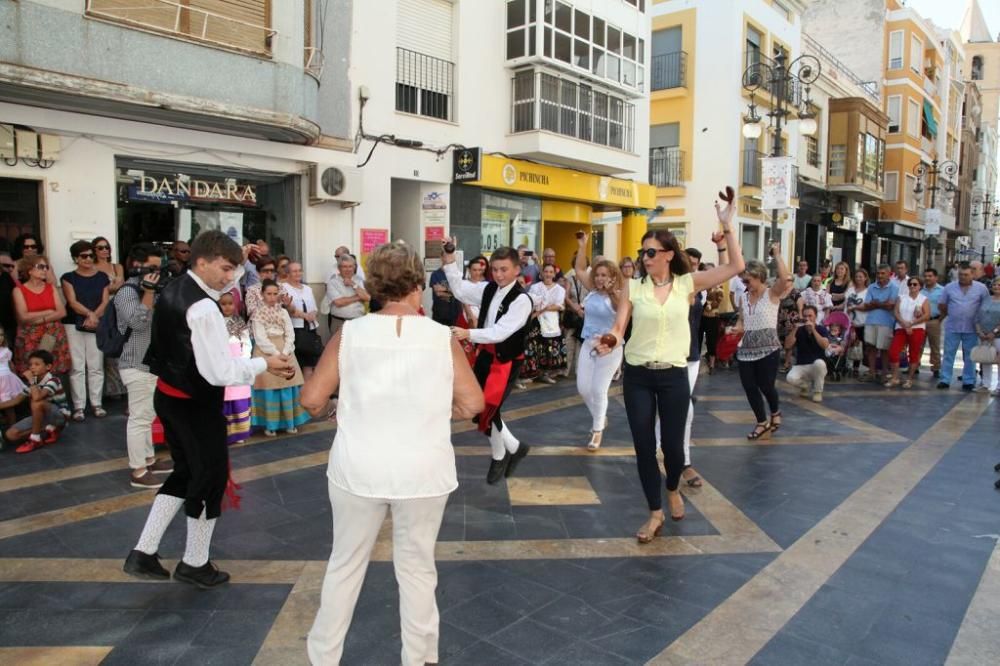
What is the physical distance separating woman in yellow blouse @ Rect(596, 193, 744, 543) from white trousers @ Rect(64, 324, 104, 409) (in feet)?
21.3

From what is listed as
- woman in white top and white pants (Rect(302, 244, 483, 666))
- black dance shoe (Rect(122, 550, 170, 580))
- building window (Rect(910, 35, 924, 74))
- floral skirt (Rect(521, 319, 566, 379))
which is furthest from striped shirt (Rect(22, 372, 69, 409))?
building window (Rect(910, 35, 924, 74))

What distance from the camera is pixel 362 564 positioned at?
9.09ft

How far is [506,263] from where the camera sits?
5328mm

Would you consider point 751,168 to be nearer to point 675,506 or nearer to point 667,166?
point 667,166

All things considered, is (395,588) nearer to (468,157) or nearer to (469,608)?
(469,608)

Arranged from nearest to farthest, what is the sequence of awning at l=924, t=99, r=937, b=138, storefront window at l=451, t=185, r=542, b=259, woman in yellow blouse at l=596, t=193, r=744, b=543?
woman in yellow blouse at l=596, t=193, r=744, b=543
storefront window at l=451, t=185, r=542, b=259
awning at l=924, t=99, r=937, b=138

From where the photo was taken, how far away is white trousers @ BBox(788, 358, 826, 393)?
9.95 metres

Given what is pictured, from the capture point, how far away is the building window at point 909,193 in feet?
123

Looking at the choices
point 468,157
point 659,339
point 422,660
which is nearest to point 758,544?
point 659,339

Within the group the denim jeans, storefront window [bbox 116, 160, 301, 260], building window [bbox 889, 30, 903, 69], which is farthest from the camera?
building window [bbox 889, 30, 903, 69]

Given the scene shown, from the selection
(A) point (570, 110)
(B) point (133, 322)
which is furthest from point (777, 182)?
(B) point (133, 322)

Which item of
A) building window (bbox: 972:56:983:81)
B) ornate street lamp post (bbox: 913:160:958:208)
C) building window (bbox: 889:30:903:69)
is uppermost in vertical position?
building window (bbox: 972:56:983:81)

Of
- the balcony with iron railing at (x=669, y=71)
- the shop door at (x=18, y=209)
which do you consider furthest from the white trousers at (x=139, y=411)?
the balcony with iron railing at (x=669, y=71)

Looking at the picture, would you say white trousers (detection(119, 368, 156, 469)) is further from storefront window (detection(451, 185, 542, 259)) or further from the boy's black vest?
storefront window (detection(451, 185, 542, 259))
